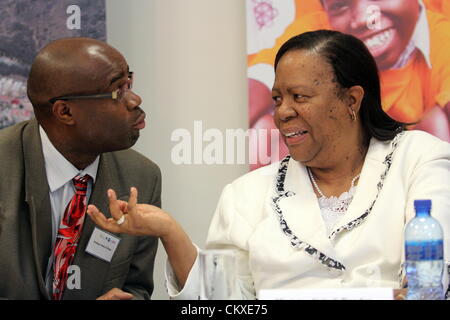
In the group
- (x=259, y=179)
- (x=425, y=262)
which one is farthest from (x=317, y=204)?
(x=425, y=262)

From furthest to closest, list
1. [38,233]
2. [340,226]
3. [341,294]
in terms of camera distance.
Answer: [38,233]
[340,226]
[341,294]

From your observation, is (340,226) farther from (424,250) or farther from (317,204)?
(424,250)

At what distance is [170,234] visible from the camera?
7.16ft

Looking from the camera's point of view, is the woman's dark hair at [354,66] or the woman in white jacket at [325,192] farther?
the woman's dark hair at [354,66]

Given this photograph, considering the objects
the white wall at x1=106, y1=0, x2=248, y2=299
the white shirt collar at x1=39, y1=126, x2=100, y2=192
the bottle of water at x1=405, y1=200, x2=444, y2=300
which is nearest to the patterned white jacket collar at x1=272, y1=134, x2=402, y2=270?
the bottle of water at x1=405, y1=200, x2=444, y2=300

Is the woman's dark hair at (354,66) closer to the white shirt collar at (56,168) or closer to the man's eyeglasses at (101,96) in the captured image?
the man's eyeglasses at (101,96)

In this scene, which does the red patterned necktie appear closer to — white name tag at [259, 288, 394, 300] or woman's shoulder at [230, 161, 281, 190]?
woman's shoulder at [230, 161, 281, 190]

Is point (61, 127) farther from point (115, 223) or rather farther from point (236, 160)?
point (236, 160)

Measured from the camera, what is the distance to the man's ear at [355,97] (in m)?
2.52

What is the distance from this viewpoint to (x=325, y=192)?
2549 mm

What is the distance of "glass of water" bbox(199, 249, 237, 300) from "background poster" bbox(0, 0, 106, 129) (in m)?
1.99

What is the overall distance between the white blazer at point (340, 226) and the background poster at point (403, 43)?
38.7 inches

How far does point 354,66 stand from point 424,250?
3.10 ft

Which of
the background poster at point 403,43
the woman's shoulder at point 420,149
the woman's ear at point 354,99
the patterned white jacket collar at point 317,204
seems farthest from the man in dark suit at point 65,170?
the background poster at point 403,43
